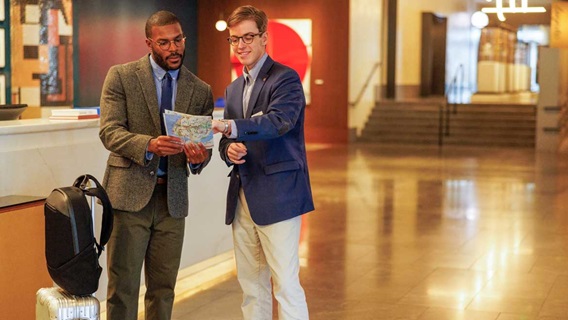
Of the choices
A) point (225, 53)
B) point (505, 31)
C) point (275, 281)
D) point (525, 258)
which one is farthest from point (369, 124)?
point (275, 281)

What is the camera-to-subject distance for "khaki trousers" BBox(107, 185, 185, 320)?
14.1ft

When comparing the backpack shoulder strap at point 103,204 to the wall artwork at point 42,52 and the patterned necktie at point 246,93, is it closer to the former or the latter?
the patterned necktie at point 246,93

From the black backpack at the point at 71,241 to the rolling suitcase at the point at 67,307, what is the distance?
0.19 ft

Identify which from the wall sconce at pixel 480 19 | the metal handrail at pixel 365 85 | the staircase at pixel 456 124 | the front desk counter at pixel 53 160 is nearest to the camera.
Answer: the front desk counter at pixel 53 160

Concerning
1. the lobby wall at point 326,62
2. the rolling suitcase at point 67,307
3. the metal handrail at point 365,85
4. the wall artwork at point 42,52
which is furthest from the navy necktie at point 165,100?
the metal handrail at point 365,85

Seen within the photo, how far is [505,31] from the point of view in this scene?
33438 mm

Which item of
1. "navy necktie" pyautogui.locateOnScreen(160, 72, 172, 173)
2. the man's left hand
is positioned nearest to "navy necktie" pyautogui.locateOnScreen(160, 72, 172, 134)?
"navy necktie" pyautogui.locateOnScreen(160, 72, 172, 173)

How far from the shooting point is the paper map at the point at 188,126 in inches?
150

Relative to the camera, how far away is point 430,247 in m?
8.42

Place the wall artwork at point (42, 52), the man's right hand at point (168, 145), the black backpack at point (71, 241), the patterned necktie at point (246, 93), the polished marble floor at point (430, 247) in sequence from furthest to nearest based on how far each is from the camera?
the wall artwork at point (42, 52) < the polished marble floor at point (430, 247) < the patterned necktie at point (246, 93) < the man's right hand at point (168, 145) < the black backpack at point (71, 241)

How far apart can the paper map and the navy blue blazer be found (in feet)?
0.81

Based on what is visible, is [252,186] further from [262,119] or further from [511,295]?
[511,295]

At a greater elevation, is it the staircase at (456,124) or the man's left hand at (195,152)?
the man's left hand at (195,152)

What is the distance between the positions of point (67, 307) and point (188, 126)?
35.8 inches
